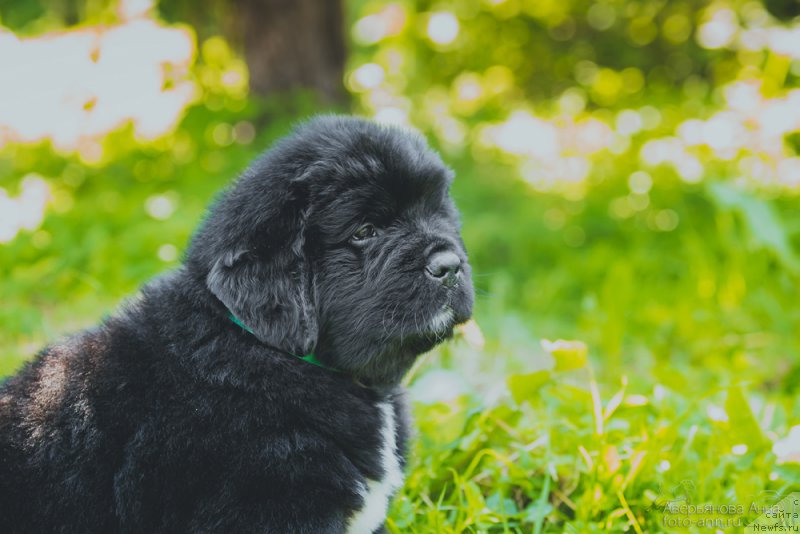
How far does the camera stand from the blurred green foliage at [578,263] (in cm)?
325

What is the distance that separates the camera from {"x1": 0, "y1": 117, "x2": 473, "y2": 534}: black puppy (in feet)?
8.04

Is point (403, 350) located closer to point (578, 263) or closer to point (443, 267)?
point (443, 267)

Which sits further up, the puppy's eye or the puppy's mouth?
the puppy's eye

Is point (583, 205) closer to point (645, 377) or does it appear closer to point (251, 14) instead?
point (645, 377)


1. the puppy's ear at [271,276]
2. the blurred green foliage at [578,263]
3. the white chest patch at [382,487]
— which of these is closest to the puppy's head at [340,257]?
the puppy's ear at [271,276]

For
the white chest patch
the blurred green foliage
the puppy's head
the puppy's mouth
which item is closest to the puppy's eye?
the puppy's head

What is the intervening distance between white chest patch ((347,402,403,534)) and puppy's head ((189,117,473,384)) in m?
0.17

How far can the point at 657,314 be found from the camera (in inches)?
217

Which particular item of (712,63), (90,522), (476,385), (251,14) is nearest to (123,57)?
(251,14)

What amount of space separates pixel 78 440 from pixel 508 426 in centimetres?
180

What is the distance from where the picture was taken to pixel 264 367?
263 cm

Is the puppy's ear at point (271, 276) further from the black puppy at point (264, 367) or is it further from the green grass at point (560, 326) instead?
the green grass at point (560, 326)

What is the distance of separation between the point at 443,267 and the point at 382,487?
81 cm

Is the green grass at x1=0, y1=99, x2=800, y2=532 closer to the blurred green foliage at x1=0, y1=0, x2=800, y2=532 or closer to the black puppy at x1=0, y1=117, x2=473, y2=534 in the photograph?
the blurred green foliage at x1=0, y1=0, x2=800, y2=532
